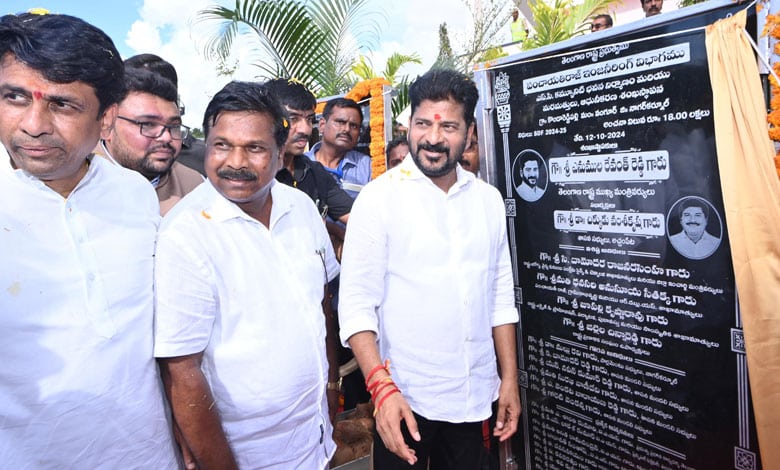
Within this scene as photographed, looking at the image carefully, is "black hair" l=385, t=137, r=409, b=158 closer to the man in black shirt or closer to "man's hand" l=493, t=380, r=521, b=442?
the man in black shirt

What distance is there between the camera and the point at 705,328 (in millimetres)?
1916

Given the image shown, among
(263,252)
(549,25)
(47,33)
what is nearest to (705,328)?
(263,252)

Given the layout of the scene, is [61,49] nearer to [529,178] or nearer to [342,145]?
[529,178]

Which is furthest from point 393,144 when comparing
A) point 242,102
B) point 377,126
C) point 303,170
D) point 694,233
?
point 694,233

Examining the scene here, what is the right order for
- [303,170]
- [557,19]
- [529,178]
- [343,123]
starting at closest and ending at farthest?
[529,178]
[303,170]
[343,123]
[557,19]

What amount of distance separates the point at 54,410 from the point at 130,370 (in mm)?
190

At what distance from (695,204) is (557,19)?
10.9 ft

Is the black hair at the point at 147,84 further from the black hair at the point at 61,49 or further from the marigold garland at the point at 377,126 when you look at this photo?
the marigold garland at the point at 377,126

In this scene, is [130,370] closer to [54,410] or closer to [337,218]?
[54,410]

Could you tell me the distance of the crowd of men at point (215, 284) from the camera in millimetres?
1215

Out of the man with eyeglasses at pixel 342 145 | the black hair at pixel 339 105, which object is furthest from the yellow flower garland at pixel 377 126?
the black hair at pixel 339 105

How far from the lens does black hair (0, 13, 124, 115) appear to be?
1220mm

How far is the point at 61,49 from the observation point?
1234 mm

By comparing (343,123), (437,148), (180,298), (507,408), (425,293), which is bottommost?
(507,408)
